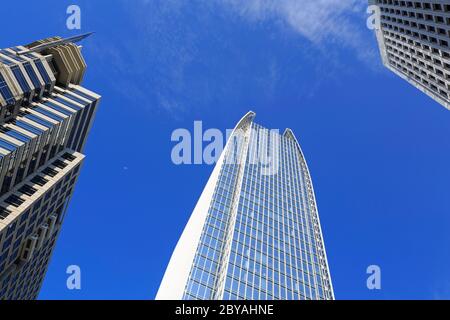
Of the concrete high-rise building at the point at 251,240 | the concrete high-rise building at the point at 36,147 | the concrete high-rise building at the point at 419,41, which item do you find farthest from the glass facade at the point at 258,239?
the concrete high-rise building at the point at 419,41

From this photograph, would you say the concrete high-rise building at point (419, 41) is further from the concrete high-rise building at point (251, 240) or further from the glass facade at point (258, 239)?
the concrete high-rise building at point (251, 240)

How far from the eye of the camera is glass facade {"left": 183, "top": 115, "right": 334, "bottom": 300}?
56.2m

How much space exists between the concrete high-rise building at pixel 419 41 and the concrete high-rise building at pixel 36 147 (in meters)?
59.6

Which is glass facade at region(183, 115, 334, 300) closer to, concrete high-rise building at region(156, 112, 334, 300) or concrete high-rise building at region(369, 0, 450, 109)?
concrete high-rise building at region(156, 112, 334, 300)

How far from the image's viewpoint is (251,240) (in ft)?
229

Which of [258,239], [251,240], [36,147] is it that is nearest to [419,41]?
[258,239]

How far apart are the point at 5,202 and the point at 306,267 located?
5289 centimetres

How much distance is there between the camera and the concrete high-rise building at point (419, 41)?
Result: 5338cm

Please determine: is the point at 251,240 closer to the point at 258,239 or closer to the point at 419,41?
the point at 258,239

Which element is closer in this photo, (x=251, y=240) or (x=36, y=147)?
(x=36, y=147)

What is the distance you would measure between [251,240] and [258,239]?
2.21 meters

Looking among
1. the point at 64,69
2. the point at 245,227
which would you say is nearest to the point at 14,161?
the point at 64,69

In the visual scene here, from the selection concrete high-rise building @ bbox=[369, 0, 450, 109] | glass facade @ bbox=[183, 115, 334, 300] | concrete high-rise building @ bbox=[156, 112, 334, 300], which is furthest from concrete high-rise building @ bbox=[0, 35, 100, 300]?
concrete high-rise building @ bbox=[369, 0, 450, 109]
